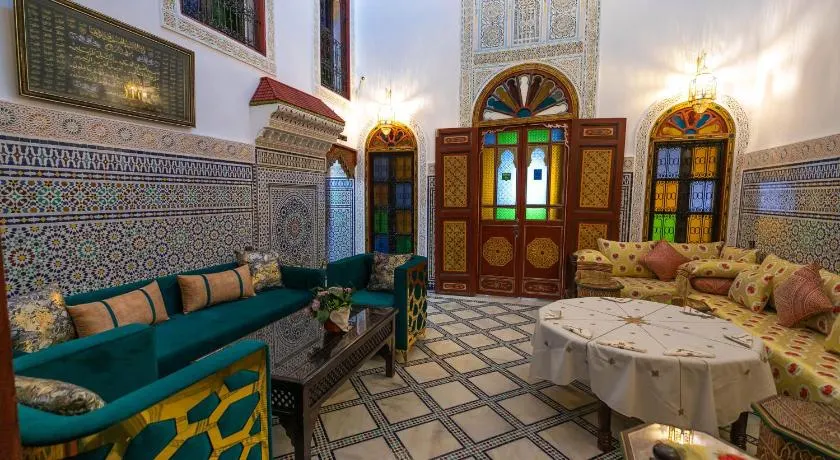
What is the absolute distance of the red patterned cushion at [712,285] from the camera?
3.77 m

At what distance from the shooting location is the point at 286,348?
2.34 meters

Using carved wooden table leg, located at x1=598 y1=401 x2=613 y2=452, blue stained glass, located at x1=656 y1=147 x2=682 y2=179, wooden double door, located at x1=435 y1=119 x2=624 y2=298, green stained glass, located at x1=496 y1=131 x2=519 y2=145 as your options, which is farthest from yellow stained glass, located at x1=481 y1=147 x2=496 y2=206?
carved wooden table leg, located at x1=598 y1=401 x2=613 y2=452

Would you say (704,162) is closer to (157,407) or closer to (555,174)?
(555,174)

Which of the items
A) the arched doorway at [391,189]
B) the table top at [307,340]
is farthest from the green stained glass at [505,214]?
the table top at [307,340]

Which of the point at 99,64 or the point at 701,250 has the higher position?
the point at 99,64

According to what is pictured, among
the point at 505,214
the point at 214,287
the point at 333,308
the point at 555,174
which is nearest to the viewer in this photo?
the point at 333,308

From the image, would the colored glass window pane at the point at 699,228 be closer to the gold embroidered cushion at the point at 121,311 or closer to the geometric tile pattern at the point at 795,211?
the geometric tile pattern at the point at 795,211

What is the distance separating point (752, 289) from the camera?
3355mm

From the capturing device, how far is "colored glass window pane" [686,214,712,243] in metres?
4.96

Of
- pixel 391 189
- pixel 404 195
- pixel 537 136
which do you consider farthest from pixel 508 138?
Result: pixel 391 189

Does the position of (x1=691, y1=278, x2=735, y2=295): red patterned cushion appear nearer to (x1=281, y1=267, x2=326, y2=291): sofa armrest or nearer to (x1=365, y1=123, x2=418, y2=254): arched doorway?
(x1=365, y1=123, x2=418, y2=254): arched doorway

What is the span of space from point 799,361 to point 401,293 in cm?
273

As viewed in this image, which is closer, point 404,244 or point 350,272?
point 350,272

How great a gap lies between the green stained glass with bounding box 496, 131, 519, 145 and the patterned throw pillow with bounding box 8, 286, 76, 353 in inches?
196
